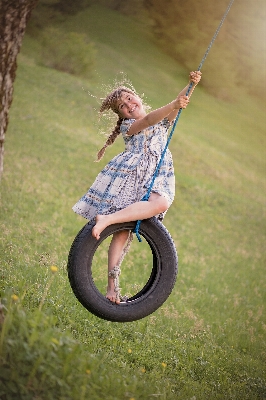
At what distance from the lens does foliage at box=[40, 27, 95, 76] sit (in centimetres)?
2089

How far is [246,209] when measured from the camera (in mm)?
13906

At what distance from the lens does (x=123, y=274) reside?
648 centimetres

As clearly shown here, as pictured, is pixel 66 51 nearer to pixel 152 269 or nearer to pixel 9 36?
pixel 9 36

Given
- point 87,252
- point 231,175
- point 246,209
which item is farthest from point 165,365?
point 231,175

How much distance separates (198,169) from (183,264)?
758 centimetres

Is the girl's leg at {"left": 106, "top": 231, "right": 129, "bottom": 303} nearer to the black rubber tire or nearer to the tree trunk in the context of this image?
the black rubber tire

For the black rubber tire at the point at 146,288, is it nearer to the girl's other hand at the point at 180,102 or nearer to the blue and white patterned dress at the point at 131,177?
the blue and white patterned dress at the point at 131,177

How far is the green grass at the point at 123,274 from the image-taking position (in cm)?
289

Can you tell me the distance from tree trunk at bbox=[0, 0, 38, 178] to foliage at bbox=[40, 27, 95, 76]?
1757 cm

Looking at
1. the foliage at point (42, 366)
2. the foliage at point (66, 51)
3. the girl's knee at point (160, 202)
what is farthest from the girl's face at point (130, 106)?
the foliage at point (66, 51)

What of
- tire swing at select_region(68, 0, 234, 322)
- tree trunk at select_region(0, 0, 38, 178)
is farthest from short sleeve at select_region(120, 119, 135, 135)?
tree trunk at select_region(0, 0, 38, 178)

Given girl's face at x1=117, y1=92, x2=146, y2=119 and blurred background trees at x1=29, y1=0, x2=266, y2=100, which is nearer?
girl's face at x1=117, y1=92, x2=146, y2=119

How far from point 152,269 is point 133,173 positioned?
2.17 feet

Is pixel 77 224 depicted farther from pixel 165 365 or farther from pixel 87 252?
pixel 87 252
